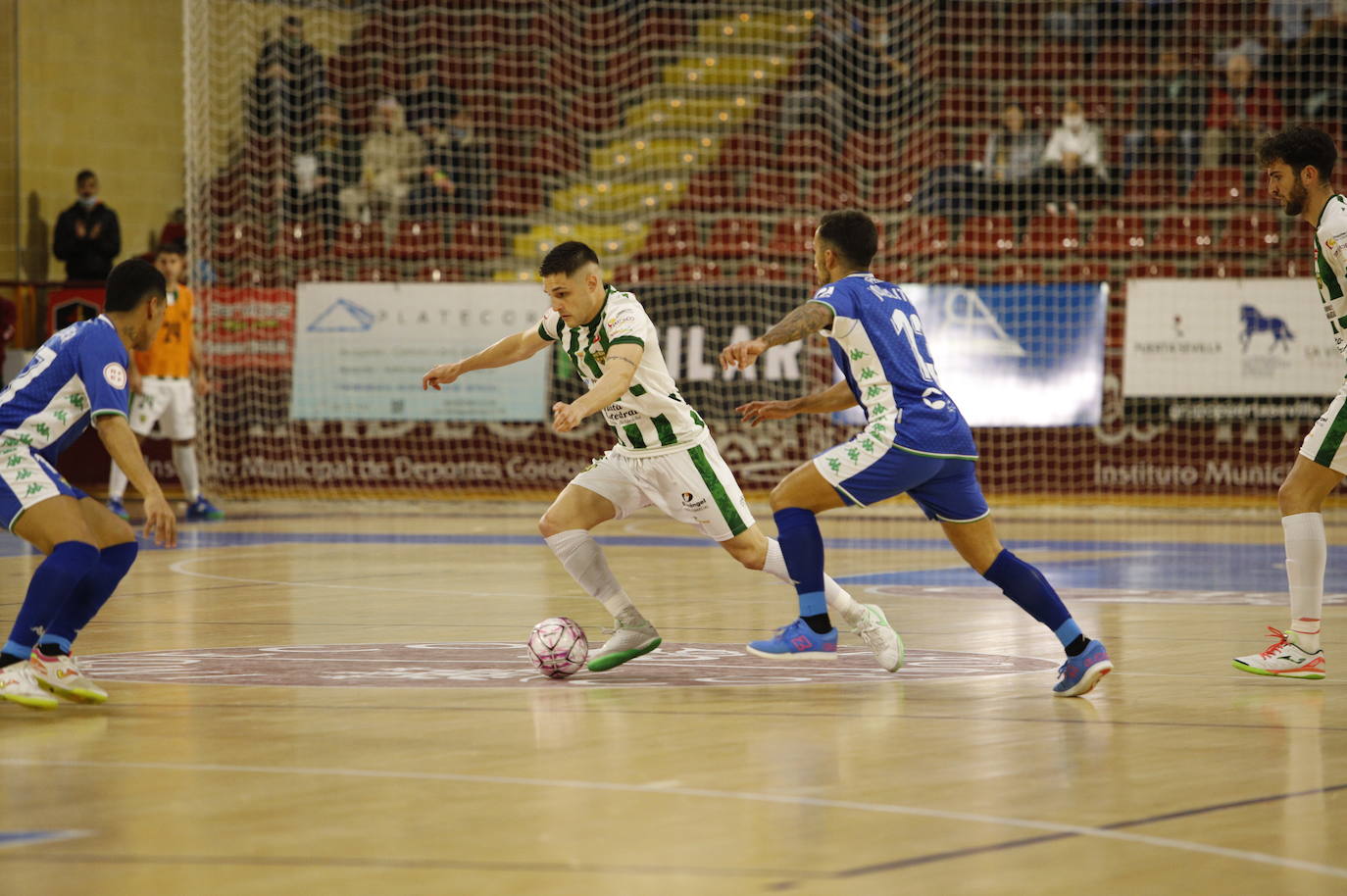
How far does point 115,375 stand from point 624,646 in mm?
2106

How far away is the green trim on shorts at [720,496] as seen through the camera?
6684 mm

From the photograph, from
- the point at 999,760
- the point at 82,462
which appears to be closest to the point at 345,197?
the point at 82,462

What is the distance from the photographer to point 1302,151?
6629mm

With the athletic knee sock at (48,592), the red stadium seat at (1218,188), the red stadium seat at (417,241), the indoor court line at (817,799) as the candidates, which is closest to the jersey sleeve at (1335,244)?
the indoor court line at (817,799)

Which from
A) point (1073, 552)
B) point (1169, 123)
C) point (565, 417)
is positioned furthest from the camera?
point (1169, 123)

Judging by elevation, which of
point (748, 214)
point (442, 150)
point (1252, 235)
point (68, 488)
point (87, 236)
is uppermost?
point (442, 150)

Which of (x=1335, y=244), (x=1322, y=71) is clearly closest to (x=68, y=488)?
(x=1335, y=244)

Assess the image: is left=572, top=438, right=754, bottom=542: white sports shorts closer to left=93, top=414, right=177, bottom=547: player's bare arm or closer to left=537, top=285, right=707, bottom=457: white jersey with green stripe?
left=537, top=285, right=707, bottom=457: white jersey with green stripe

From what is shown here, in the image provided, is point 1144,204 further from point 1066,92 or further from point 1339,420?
point 1339,420

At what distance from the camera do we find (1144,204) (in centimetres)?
1891

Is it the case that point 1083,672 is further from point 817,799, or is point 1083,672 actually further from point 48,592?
point 48,592

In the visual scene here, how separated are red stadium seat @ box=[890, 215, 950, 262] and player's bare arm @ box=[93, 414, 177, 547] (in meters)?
13.8

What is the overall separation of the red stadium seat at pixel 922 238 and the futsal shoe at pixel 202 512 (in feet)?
24.4

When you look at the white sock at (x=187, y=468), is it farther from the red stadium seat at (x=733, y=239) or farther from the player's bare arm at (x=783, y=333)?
the player's bare arm at (x=783, y=333)
